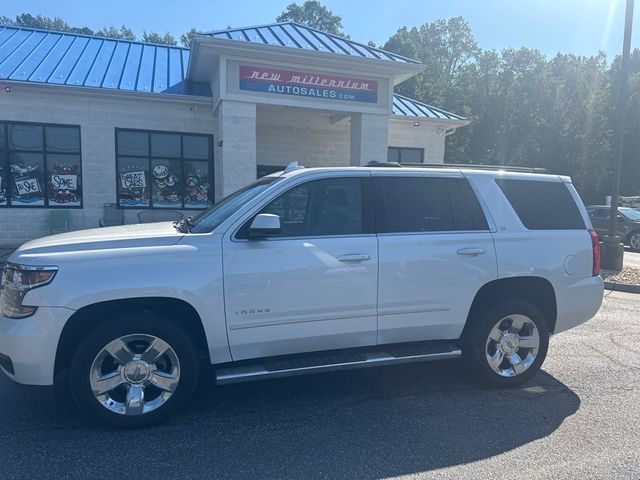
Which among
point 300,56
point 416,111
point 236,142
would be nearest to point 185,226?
point 236,142

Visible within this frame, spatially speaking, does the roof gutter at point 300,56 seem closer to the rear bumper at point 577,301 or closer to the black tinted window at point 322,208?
the black tinted window at point 322,208

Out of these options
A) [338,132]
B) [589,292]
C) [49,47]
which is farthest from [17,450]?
[49,47]

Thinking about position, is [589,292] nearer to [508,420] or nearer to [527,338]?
[527,338]

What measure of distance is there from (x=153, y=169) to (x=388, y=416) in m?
11.5

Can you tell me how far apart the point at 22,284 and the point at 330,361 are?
2.29 metres

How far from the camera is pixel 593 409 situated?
3.99 m

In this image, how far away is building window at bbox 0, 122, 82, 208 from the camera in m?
12.4

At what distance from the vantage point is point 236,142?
38.4ft

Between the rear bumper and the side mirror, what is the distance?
108 inches

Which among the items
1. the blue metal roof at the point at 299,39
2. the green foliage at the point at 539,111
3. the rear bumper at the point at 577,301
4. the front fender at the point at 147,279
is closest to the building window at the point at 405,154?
the blue metal roof at the point at 299,39

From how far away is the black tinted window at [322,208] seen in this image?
3.94 m

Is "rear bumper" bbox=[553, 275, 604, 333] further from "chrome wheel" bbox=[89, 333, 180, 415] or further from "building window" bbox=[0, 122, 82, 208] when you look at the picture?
"building window" bbox=[0, 122, 82, 208]

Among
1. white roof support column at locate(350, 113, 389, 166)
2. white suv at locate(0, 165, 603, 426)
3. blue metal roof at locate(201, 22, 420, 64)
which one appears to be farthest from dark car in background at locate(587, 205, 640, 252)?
white suv at locate(0, 165, 603, 426)

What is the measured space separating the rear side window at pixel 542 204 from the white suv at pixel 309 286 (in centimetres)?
1
